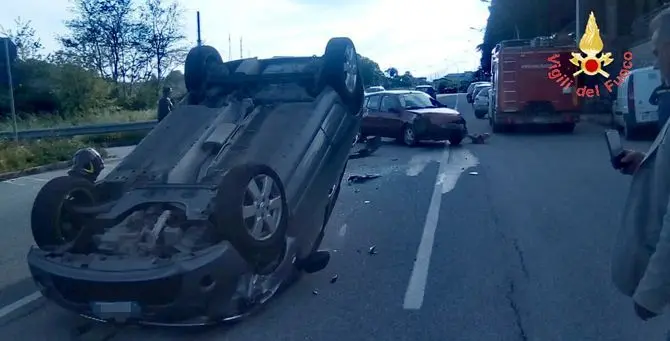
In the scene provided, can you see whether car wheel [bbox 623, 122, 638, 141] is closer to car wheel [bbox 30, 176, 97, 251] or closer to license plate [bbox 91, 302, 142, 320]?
car wheel [bbox 30, 176, 97, 251]

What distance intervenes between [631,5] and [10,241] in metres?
47.2

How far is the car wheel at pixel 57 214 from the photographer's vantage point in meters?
5.87

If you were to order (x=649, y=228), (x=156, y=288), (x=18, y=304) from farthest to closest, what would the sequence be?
(x=18, y=304) → (x=156, y=288) → (x=649, y=228)

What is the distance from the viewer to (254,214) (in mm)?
5605

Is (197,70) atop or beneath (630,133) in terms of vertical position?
atop

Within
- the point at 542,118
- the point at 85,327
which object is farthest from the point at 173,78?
the point at 85,327

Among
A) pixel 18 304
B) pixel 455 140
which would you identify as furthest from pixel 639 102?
pixel 18 304

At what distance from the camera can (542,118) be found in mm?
23031

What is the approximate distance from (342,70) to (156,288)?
312 cm

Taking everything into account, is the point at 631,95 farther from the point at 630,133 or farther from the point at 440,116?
the point at 440,116

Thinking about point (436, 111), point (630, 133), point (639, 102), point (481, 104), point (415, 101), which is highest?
point (415, 101)

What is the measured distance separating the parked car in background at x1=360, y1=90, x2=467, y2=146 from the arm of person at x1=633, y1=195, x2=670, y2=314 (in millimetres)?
16866

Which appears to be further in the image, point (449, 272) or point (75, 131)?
point (75, 131)

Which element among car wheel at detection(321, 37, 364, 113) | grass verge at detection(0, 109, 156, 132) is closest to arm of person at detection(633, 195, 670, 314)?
car wheel at detection(321, 37, 364, 113)
